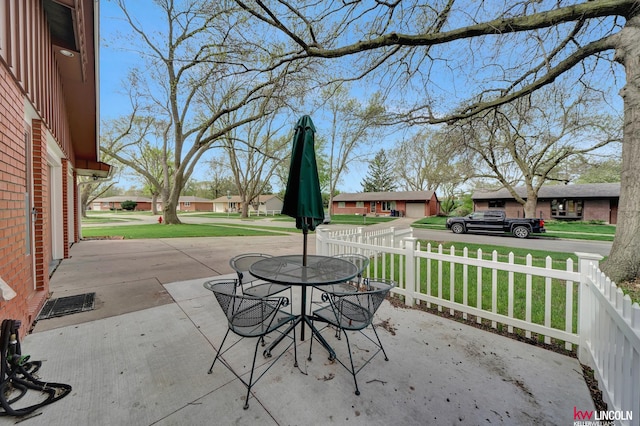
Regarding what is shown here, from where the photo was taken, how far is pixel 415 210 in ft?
120

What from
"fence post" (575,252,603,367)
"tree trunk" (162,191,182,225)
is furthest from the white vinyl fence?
"tree trunk" (162,191,182,225)

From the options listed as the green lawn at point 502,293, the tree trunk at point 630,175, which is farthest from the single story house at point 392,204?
the tree trunk at point 630,175

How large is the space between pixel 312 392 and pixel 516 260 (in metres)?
7.65

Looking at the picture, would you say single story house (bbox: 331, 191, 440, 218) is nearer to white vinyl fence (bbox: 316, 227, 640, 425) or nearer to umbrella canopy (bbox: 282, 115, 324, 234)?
white vinyl fence (bbox: 316, 227, 640, 425)

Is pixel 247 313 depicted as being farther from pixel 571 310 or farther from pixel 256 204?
pixel 256 204

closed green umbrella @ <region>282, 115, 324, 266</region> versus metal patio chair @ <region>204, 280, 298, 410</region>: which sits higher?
closed green umbrella @ <region>282, 115, 324, 266</region>

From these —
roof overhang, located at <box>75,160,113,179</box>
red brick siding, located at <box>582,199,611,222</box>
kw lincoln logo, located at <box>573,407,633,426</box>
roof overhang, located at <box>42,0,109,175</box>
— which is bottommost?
kw lincoln logo, located at <box>573,407,633,426</box>

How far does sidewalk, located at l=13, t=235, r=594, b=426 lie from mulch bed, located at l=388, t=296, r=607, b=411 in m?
0.07

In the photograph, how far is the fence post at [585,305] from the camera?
8.16 ft

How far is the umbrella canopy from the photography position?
8.57 ft

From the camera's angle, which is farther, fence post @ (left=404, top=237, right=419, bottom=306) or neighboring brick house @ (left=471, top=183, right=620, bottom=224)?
neighboring brick house @ (left=471, top=183, right=620, bottom=224)

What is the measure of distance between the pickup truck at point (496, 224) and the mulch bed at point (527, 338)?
13317 mm

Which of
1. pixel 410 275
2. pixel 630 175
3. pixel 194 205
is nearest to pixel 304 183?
pixel 410 275

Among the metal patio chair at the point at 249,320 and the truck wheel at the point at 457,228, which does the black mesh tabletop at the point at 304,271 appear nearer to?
the metal patio chair at the point at 249,320
